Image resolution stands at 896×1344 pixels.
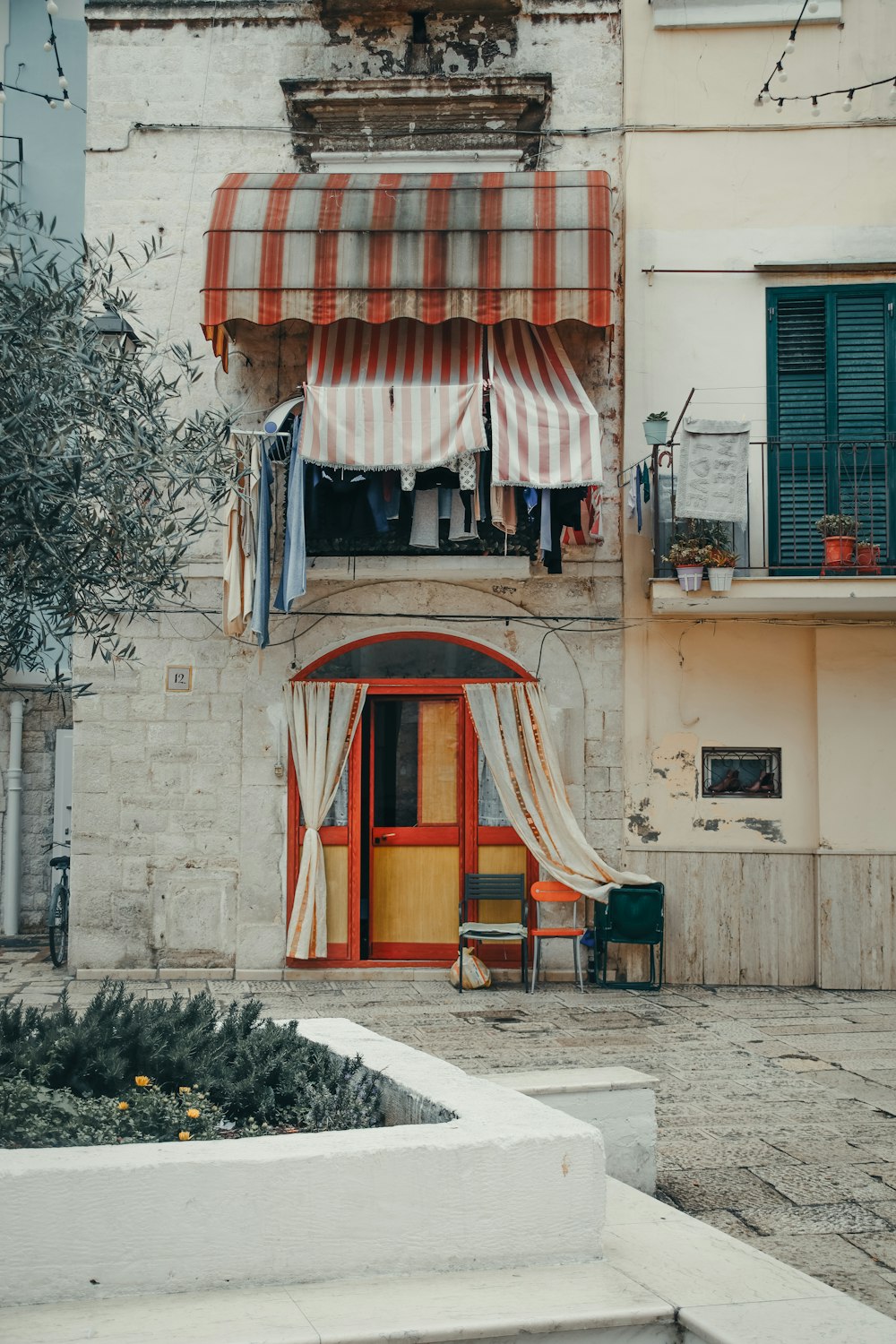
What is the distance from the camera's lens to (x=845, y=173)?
1185 cm

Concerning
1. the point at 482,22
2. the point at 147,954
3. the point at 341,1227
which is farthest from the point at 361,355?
the point at 341,1227

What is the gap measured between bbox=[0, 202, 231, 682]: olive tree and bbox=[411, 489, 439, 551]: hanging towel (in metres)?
5.42

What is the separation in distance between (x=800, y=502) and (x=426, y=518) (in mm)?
3233

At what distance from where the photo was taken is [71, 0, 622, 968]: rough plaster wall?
11.7 metres

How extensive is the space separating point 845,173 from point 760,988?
7.04 meters

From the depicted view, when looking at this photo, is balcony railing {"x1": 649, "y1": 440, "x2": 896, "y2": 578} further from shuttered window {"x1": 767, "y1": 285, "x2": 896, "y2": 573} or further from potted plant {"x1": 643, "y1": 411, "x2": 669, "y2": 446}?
potted plant {"x1": 643, "y1": 411, "x2": 669, "y2": 446}

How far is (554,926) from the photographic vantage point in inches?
456

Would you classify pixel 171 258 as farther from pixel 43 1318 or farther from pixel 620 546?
pixel 43 1318

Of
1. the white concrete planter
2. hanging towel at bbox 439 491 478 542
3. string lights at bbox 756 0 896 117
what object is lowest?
the white concrete planter

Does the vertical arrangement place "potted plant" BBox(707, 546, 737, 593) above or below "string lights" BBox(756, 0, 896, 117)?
below

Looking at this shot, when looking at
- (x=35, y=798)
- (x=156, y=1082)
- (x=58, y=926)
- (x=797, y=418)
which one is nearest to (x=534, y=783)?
(x=797, y=418)

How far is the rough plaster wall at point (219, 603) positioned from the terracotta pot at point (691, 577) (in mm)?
1017

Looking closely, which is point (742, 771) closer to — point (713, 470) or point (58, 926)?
point (713, 470)

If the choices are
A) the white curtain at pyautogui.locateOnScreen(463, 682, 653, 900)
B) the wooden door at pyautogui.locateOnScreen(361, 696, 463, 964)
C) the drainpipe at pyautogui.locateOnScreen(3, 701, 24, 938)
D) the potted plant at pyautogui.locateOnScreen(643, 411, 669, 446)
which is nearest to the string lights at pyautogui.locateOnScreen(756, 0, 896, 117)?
the potted plant at pyautogui.locateOnScreen(643, 411, 669, 446)
